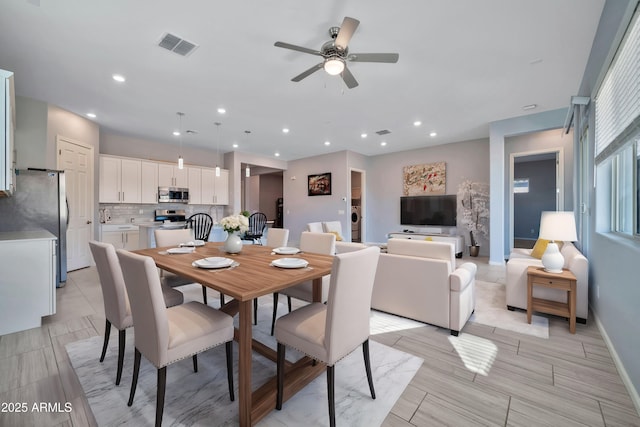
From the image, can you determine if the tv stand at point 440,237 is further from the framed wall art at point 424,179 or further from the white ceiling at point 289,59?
the white ceiling at point 289,59

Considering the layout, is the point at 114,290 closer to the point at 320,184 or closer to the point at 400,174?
the point at 320,184

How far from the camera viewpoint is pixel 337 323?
1.36 m

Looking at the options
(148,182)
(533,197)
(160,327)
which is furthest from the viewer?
(533,197)

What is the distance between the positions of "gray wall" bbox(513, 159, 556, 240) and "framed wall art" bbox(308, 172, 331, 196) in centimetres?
584

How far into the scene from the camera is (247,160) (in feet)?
24.5

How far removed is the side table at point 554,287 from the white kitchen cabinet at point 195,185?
6640mm

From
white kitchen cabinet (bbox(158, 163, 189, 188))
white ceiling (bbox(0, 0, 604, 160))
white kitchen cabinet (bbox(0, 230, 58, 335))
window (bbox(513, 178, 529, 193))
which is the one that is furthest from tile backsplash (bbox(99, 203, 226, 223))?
window (bbox(513, 178, 529, 193))

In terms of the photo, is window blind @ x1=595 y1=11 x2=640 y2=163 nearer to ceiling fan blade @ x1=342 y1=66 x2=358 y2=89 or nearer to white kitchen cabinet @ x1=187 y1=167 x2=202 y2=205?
ceiling fan blade @ x1=342 y1=66 x2=358 y2=89

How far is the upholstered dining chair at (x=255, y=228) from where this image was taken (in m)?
5.67

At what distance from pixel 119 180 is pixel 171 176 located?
1028 millimetres

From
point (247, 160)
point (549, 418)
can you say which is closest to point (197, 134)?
point (247, 160)

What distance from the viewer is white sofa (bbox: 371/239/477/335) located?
2.36m

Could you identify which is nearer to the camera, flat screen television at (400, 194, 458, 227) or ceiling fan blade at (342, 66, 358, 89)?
ceiling fan blade at (342, 66, 358, 89)

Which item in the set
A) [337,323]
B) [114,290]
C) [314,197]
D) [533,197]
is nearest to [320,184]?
[314,197]
